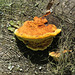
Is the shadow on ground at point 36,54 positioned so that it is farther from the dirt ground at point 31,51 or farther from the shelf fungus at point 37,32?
the shelf fungus at point 37,32

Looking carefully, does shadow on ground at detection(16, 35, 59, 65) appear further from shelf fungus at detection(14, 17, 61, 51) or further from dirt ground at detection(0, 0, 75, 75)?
shelf fungus at detection(14, 17, 61, 51)

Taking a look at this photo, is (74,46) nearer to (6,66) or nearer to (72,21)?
(72,21)

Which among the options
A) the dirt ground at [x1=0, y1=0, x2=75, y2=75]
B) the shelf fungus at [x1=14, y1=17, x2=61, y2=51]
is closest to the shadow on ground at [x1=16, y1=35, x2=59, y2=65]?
the dirt ground at [x1=0, y1=0, x2=75, y2=75]

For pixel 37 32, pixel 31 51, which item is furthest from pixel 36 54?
pixel 37 32

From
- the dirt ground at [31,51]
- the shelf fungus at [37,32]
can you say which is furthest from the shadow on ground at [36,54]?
the shelf fungus at [37,32]

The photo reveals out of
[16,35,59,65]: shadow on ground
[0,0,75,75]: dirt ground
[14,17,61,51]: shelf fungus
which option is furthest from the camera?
[16,35,59,65]: shadow on ground
